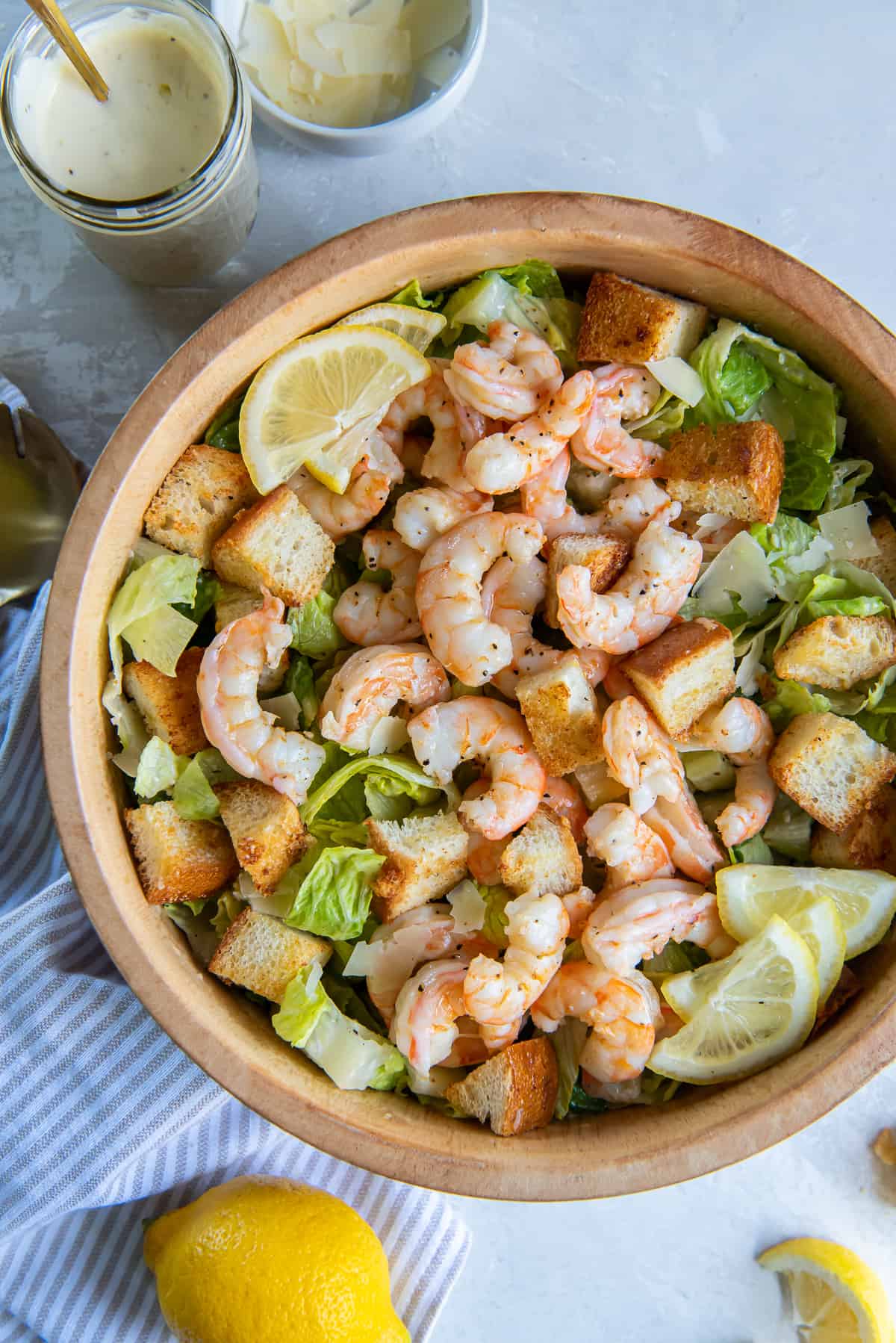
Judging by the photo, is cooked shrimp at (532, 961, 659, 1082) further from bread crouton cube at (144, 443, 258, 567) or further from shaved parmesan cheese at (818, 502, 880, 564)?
bread crouton cube at (144, 443, 258, 567)

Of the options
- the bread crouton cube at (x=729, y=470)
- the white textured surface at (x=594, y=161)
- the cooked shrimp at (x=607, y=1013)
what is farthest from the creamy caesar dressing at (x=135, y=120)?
the cooked shrimp at (x=607, y=1013)

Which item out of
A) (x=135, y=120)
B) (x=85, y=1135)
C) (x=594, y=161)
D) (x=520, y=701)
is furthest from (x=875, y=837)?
(x=135, y=120)

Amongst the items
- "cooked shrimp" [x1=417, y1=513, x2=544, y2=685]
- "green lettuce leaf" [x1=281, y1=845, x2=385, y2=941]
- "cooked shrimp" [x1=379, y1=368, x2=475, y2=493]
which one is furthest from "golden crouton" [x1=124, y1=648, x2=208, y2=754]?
"cooked shrimp" [x1=379, y1=368, x2=475, y2=493]

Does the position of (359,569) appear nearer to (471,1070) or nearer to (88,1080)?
(471,1070)

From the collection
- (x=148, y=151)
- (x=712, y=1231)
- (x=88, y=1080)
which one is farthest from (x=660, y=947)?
(x=148, y=151)

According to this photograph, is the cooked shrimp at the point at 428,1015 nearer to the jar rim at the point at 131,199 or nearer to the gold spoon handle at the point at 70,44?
the jar rim at the point at 131,199

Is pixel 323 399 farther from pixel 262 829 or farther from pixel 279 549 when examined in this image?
pixel 262 829
